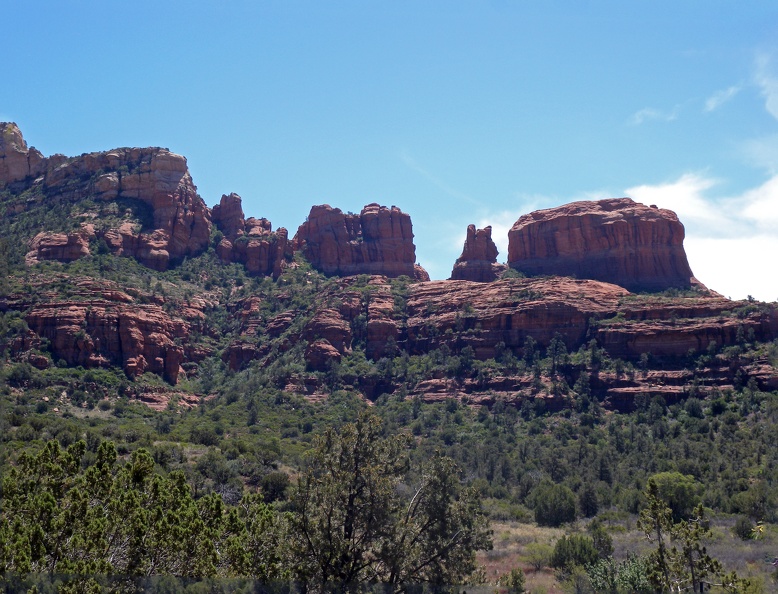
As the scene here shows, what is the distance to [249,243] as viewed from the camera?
110 meters

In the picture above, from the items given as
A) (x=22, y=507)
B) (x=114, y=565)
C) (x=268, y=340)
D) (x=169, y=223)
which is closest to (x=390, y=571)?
(x=114, y=565)

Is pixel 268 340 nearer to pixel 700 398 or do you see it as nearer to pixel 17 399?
pixel 17 399

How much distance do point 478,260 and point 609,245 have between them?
19403 millimetres

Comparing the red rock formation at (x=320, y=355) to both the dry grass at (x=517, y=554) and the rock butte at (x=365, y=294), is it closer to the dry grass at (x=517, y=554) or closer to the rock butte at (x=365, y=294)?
the rock butte at (x=365, y=294)

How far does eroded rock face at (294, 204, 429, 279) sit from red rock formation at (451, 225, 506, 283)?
7.22 meters

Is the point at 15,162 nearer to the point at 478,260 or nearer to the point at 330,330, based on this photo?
the point at 330,330

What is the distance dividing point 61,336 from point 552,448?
4774 centimetres

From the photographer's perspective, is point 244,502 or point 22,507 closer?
point 22,507

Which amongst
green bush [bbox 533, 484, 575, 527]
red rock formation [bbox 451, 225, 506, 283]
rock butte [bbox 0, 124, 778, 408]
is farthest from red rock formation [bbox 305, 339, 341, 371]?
green bush [bbox 533, 484, 575, 527]

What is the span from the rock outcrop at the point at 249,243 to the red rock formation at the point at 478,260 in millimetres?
26118

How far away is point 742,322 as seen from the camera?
7294 cm

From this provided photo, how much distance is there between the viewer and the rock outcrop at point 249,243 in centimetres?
10906

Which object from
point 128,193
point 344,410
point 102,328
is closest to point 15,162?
point 128,193

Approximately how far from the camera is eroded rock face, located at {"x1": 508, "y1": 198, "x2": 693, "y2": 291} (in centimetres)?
9956
